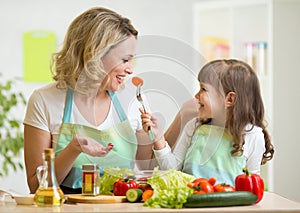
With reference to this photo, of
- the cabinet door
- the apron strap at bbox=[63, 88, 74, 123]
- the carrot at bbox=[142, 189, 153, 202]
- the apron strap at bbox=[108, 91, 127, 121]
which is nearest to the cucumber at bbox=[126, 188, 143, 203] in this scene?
the carrot at bbox=[142, 189, 153, 202]

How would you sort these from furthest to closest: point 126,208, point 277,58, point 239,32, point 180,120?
1. point 239,32
2. point 277,58
3. point 180,120
4. point 126,208

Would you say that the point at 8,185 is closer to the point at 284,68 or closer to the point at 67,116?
the point at 284,68

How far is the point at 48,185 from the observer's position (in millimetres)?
1754

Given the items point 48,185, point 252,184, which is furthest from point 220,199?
point 48,185

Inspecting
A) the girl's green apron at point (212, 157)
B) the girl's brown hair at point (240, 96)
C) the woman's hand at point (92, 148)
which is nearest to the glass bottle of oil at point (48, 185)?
the woman's hand at point (92, 148)

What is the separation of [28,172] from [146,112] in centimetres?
50

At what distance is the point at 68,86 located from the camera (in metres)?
2.11

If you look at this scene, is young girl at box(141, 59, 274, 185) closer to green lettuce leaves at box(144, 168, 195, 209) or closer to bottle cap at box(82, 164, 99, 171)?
green lettuce leaves at box(144, 168, 195, 209)

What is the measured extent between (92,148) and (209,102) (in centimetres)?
40

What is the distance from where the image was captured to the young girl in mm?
1963

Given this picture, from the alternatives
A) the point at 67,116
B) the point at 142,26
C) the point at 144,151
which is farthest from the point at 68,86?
the point at 142,26

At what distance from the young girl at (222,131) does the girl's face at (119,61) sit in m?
0.14

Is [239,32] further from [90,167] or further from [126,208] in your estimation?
[126,208]

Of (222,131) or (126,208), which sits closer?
(126,208)
